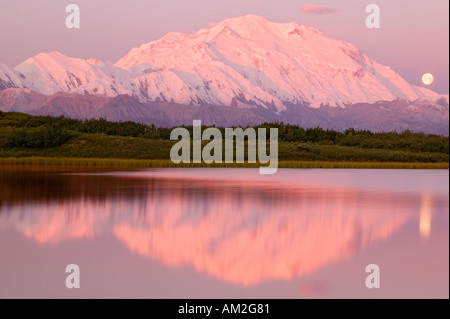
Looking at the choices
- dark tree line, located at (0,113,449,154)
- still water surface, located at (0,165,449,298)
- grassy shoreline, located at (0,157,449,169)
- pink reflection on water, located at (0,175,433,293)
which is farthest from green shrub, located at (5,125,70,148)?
pink reflection on water, located at (0,175,433,293)

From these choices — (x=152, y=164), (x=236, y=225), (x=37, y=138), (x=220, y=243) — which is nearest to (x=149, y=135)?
(x=37, y=138)

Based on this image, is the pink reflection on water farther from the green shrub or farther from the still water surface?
the green shrub

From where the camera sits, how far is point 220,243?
21.2m

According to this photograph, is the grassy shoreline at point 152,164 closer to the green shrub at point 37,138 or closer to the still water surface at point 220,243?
the green shrub at point 37,138

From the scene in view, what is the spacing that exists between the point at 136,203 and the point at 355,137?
69.2m

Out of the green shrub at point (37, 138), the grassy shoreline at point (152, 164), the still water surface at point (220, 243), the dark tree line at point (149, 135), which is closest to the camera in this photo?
the still water surface at point (220, 243)

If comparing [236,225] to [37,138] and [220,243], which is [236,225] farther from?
[37,138]

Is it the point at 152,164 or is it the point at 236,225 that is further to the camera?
the point at 152,164

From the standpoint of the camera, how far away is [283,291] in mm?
15586

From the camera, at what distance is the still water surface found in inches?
629

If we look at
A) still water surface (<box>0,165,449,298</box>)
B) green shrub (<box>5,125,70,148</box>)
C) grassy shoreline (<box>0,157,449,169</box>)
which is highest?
green shrub (<box>5,125,70,148</box>)

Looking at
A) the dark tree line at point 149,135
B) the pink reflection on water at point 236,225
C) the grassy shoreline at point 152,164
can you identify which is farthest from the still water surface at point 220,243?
the dark tree line at point 149,135

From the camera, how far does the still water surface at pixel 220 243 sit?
16.0 meters
